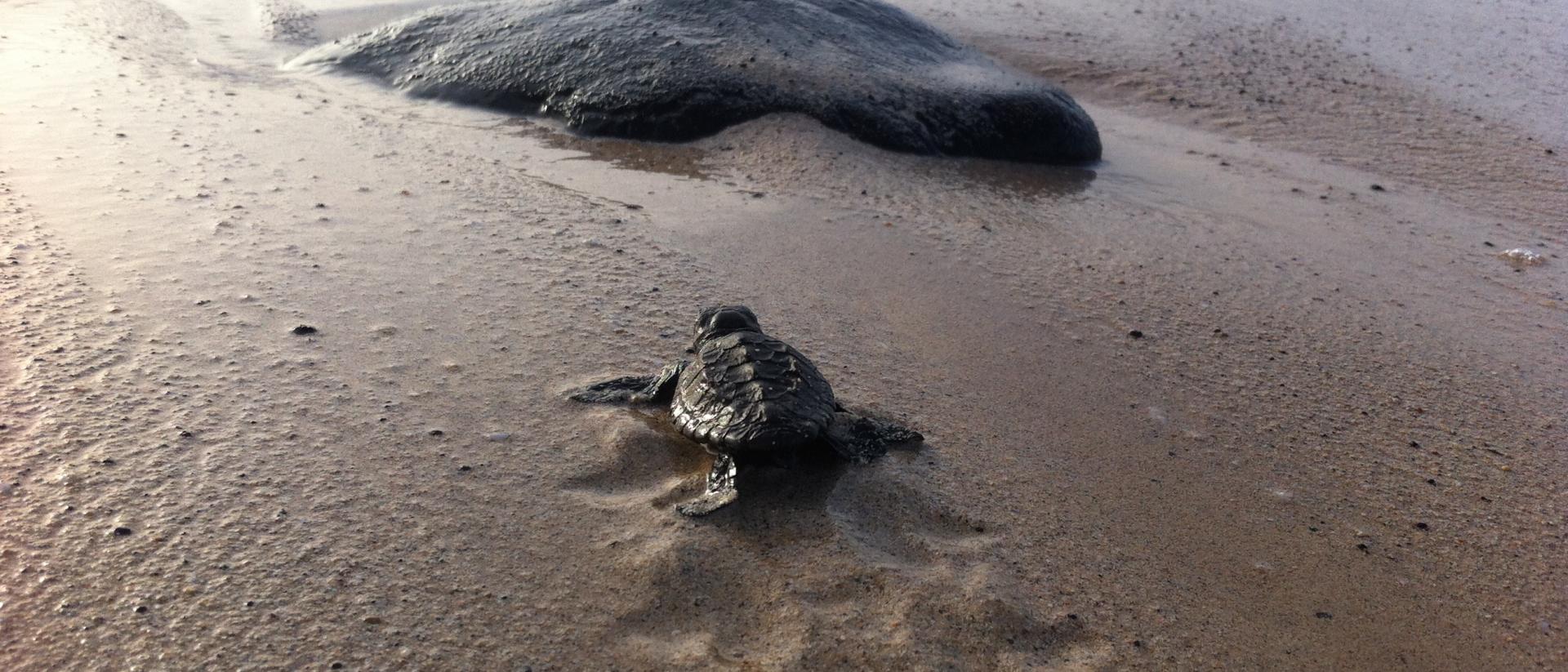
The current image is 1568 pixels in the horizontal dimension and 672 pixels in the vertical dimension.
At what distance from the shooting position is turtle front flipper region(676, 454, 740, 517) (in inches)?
102

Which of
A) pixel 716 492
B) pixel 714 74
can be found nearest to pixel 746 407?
pixel 716 492

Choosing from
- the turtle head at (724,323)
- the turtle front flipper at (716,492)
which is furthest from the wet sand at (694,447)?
the turtle head at (724,323)

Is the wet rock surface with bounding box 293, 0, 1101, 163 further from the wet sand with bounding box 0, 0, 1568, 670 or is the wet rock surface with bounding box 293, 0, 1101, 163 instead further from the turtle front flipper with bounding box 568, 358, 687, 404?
the turtle front flipper with bounding box 568, 358, 687, 404

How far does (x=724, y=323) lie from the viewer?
3246mm

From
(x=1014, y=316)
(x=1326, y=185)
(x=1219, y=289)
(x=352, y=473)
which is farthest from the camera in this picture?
(x=1326, y=185)

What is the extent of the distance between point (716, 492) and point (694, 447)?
0.29 m

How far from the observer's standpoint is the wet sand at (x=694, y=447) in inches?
90.4

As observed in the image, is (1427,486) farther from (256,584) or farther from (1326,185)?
(1326,185)

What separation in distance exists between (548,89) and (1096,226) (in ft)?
10.1

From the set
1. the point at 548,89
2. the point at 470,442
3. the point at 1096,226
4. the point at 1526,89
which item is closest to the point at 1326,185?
the point at 1096,226

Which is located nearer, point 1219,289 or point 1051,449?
point 1051,449

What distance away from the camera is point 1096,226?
5141 mm

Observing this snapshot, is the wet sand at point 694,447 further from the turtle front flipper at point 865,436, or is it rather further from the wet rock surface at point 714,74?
the wet rock surface at point 714,74

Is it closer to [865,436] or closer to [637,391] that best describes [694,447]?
[637,391]
